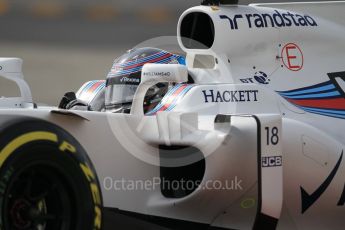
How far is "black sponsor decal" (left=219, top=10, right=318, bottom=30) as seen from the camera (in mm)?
5305

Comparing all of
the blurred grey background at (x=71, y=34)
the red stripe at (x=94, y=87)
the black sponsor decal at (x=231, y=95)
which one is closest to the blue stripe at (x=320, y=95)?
the black sponsor decal at (x=231, y=95)

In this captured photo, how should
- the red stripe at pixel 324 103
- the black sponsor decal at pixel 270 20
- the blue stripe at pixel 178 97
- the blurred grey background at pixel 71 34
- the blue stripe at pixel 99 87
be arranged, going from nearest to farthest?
the blue stripe at pixel 178 97 < the red stripe at pixel 324 103 < the black sponsor decal at pixel 270 20 < the blue stripe at pixel 99 87 < the blurred grey background at pixel 71 34

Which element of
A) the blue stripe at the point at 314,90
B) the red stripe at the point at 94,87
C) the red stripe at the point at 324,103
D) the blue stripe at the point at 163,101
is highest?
the blue stripe at the point at 163,101

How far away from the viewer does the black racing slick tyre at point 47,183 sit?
3592 millimetres

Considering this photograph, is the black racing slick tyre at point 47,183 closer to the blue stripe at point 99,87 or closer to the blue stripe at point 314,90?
the blue stripe at point 314,90

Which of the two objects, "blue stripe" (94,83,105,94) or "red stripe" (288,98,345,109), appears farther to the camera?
"blue stripe" (94,83,105,94)

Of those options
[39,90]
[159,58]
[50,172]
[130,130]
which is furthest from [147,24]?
[50,172]

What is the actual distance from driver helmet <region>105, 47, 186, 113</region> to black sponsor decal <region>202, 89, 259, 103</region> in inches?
26.8

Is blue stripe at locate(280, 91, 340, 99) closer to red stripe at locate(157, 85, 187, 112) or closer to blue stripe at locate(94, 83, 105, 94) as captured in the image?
red stripe at locate(157, 85, 187, 112)

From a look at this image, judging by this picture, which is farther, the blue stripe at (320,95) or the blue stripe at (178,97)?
the blue stripe at (320,95)

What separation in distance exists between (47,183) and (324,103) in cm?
217

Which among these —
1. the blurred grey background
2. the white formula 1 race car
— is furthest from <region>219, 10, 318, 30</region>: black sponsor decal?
the blurred grey background

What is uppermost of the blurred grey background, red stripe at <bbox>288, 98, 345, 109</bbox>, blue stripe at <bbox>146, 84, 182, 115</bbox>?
blue stripe at <bbox>146, 84, 182, 115</bbox>

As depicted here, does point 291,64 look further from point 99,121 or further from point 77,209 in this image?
point 77,209
